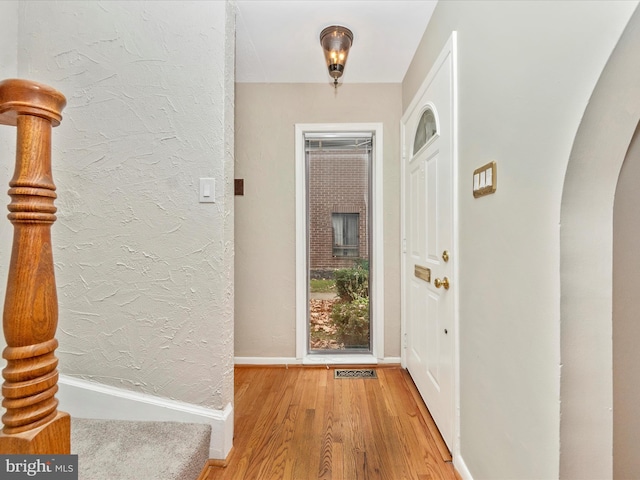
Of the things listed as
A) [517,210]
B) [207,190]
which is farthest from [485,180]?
[207,190]

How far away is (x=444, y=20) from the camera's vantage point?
1697mm

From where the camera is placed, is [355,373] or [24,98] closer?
[24,98]

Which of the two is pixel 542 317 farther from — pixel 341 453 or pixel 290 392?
pixel 290 392

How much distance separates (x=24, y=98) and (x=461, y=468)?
194 cm

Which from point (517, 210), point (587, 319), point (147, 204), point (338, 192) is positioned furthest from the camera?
point (338, 192)

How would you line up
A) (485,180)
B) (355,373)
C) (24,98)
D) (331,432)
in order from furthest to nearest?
(355,373)
(331,432)
(485,180)
(24,98)

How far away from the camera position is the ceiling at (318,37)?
6.23 feet

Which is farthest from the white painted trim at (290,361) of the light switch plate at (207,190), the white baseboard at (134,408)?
the light switch plate at (207,190)

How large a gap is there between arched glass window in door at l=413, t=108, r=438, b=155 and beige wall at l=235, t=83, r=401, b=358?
1.58ft

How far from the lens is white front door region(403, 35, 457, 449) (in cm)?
161

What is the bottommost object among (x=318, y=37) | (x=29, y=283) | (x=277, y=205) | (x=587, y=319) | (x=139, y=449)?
(x=139, y=449)

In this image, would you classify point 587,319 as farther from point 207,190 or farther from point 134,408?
point 134,408

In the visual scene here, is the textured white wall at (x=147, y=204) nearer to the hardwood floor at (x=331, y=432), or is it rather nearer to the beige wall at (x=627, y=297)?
the hardwood floor at (x=331, y=432)

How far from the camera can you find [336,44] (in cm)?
208
